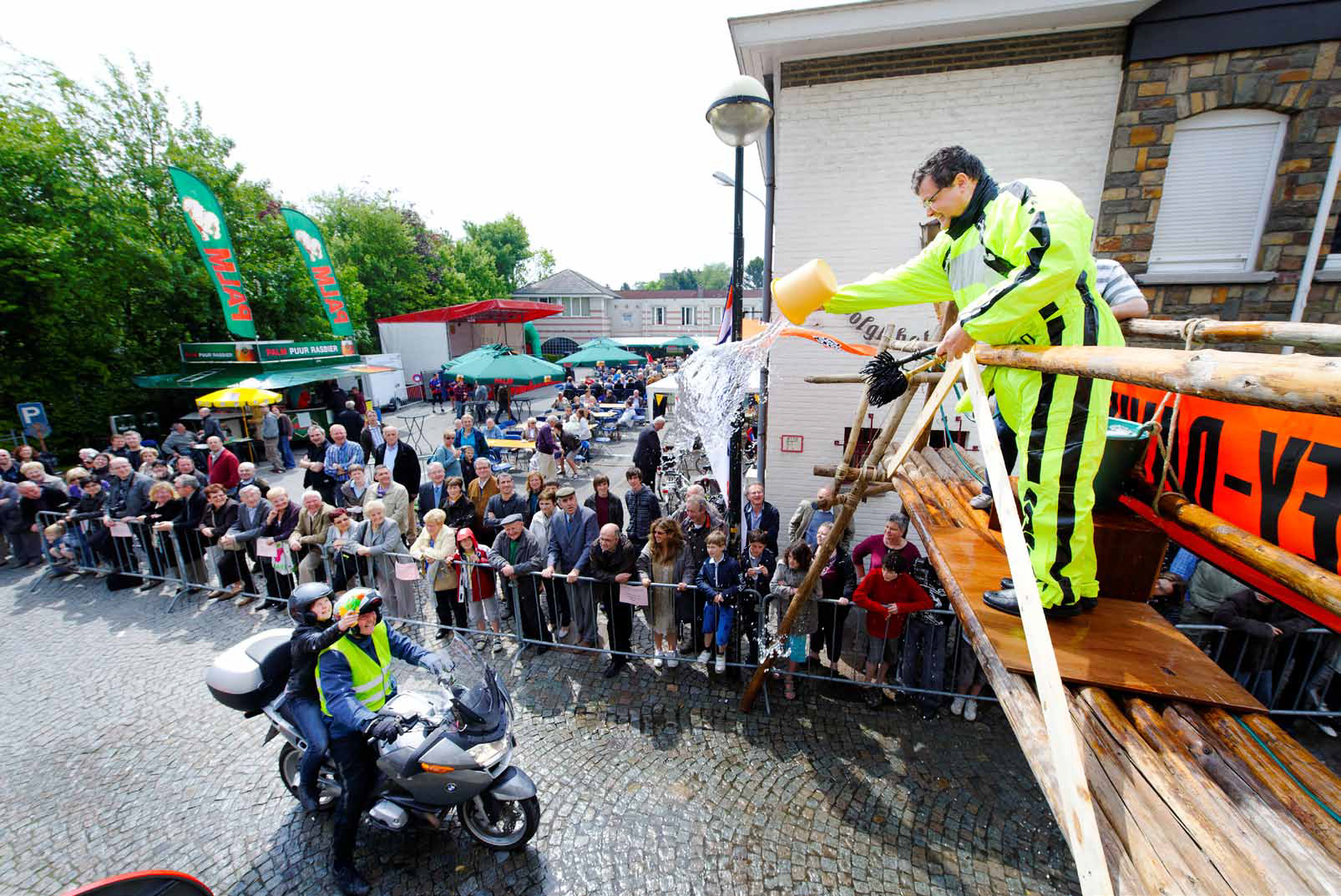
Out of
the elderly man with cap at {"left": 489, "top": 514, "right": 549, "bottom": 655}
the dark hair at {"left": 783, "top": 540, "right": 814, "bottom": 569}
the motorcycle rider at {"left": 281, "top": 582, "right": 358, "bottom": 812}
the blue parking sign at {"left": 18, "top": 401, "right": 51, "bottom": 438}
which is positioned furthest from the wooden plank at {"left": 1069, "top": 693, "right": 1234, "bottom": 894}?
the blue parking sign at {"left": 18, "top": 401, "right": 51, "bottom": 438}

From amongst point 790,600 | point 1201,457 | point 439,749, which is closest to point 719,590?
point 790,600

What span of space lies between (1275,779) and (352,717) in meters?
4.47

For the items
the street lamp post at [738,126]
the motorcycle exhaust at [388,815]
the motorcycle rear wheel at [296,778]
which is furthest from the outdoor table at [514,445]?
the motorcycle exhaust at [388,815]

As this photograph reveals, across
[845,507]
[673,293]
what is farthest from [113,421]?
[673,293]

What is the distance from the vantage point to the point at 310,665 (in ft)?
12.8

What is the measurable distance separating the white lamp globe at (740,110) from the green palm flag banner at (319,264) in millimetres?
20733

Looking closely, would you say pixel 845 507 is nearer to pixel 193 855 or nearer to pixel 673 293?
pixel 193 855

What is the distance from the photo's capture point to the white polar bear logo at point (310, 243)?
19781 millimetres

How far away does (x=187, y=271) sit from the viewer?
734 inches

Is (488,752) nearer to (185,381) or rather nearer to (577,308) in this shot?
(185,381)

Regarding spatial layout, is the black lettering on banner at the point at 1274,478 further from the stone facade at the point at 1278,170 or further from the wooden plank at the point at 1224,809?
the stone facade at the point at 1278,170

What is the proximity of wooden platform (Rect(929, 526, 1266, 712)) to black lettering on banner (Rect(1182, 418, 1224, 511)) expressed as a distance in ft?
2.08

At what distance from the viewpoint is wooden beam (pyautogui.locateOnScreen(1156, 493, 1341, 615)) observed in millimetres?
1695

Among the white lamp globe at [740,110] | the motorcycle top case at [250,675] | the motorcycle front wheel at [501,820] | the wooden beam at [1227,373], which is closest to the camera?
the wooden beam at [1227,373]
